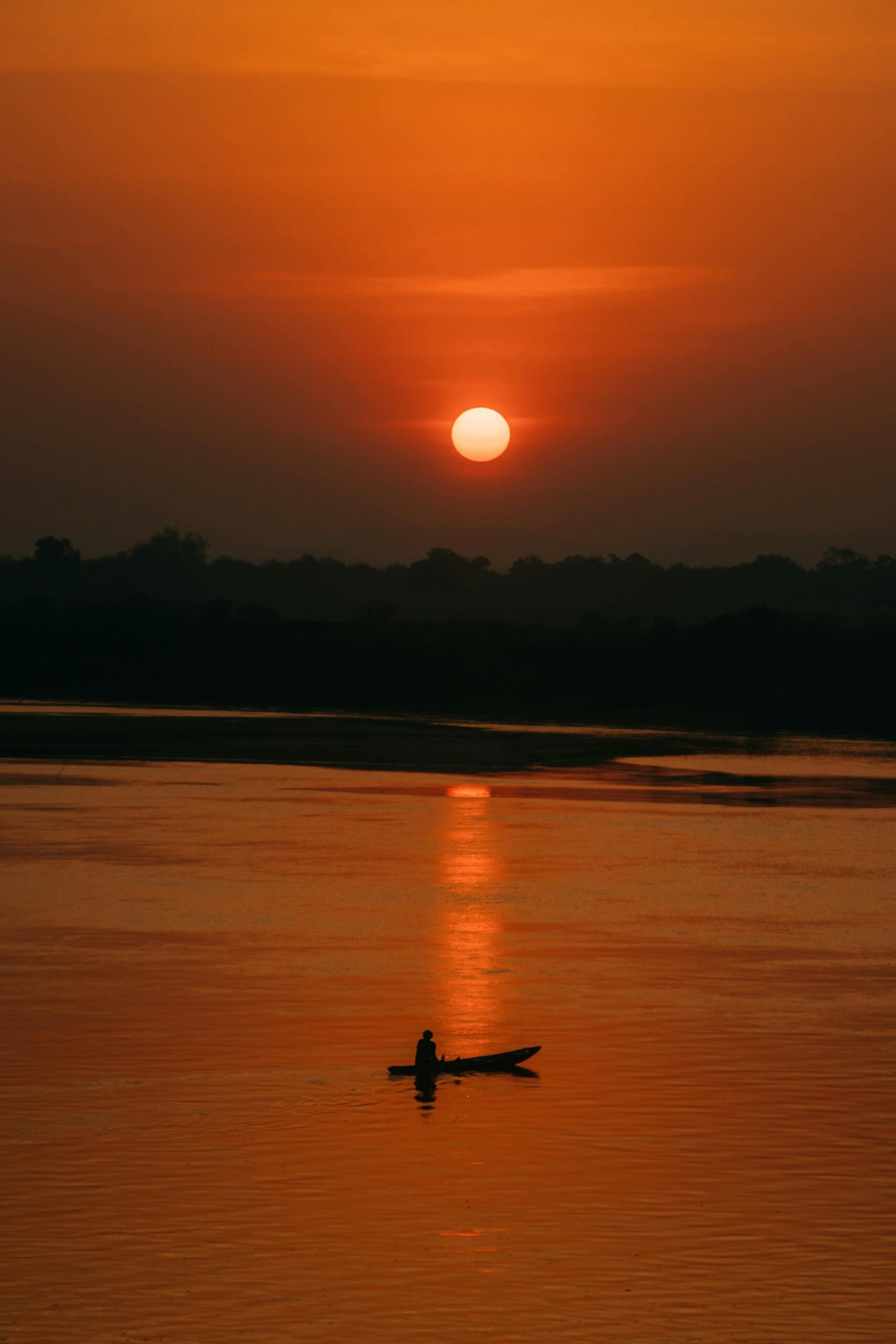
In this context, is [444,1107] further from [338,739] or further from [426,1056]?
[338,739]

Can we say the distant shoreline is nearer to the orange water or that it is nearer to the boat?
the orange water

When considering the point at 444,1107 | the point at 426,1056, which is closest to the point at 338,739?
the point at 426,1056

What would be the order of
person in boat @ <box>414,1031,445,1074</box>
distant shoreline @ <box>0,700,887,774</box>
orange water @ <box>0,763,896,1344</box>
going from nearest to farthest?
orange water @ <box>0,763,896,1344</box> → person in boat @ <box>414,1031,445,1074</box> → distant shoreline @ <box>0,700,887,774</box>

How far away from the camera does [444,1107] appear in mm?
22250

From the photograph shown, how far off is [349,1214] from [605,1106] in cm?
503

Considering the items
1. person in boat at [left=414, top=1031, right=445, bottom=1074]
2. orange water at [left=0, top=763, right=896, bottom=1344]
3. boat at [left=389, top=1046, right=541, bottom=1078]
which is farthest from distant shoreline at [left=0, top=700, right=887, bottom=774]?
person in boat at [left=414, top=1031, right=445, bottom=1074]

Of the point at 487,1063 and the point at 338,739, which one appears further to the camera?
the point at 338,739

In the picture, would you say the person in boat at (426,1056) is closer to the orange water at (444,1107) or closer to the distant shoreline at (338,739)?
the orange water at (444,1107)

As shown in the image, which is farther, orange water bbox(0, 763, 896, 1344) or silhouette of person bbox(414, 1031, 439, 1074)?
silhouette of person bbox(414, 1031, 439, 1074)

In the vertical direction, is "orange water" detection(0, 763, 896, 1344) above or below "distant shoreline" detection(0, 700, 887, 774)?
below

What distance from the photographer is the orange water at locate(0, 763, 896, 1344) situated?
52.3 feet

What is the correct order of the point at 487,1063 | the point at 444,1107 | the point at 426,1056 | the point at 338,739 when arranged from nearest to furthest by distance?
the point at 444,1107 → the point at 426,1056 → the point at 487,1063 → the point at 338,739

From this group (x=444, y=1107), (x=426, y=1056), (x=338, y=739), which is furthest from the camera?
(x=338, y=739)

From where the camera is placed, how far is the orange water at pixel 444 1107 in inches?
627
